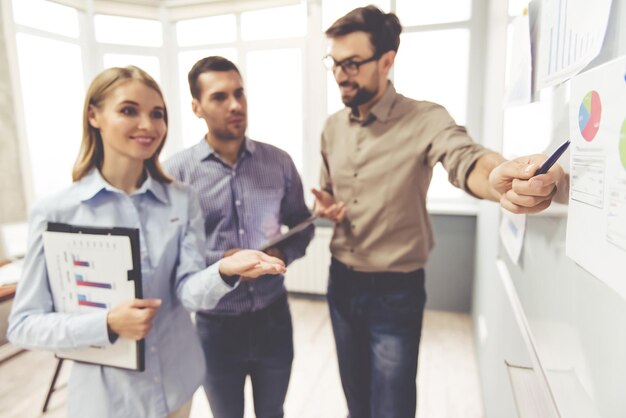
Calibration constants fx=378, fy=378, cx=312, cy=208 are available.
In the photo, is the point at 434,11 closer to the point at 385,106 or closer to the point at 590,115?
the point at 385,106

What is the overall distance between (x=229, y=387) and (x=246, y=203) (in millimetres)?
589

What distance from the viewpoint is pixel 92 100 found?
2.55 feet

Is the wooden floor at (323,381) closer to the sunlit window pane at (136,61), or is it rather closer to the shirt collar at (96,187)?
the shirt collar at (96,187)

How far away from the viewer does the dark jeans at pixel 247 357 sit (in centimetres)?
117

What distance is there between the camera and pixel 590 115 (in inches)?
12.9

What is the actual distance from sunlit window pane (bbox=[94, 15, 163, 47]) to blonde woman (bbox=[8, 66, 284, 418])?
0.17 meters

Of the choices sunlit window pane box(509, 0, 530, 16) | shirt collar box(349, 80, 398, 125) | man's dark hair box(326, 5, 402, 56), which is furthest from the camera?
shirt collar box(349, 80, 398, 125)

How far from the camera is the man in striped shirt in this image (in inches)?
45.2

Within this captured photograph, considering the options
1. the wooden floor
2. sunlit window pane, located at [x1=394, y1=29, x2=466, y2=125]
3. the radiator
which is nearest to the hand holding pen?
sunlit window pane, located at [x1=394, y1=29, x2=466, y2=125]

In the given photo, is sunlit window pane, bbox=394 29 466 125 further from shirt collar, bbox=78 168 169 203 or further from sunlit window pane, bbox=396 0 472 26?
shirt collar, bbox=78 168 169 203

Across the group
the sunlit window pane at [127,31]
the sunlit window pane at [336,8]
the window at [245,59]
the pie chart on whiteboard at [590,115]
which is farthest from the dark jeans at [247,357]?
the pie chart on whiteboard at [590,115]

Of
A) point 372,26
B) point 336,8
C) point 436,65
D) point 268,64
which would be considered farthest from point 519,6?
point 268,64

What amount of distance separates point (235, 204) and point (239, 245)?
126 millimetres

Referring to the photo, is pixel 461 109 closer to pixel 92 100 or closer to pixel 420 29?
pixel 420 29
